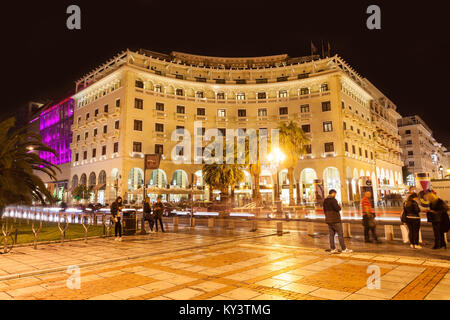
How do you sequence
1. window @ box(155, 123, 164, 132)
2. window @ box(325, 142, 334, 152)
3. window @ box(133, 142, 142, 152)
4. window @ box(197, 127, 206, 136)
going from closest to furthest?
window @ box(133, 142, 142, 152)
window @ box(325, 142, 334, 152)
window @ box(155, 123, 164, 132)
window @ box(197, 127, 206, 136)

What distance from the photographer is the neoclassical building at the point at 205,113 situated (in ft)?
140

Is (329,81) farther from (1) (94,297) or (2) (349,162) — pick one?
(1) (94,297)

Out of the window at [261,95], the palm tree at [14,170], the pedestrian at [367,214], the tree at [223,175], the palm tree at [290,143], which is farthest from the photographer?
the window at [261,95]

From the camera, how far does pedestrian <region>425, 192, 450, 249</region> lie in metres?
9.41

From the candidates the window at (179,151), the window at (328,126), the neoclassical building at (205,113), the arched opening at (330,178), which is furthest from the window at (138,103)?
the arched opening at (330,178)

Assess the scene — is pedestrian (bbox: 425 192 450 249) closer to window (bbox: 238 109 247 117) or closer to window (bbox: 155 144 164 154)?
window (bbox: 155 144 164 154)

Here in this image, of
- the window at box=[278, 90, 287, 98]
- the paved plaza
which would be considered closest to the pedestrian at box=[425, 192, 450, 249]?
the paved plaza

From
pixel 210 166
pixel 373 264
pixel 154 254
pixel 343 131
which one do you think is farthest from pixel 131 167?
pixel 373 264

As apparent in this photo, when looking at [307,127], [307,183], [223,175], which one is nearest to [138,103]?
[223,175]

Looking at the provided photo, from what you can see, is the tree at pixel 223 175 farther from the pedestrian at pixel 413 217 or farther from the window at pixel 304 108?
the pedestrian at pixel 413 217

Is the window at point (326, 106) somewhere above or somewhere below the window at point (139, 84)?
below

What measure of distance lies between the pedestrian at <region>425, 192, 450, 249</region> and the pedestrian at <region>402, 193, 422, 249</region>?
0.41 m

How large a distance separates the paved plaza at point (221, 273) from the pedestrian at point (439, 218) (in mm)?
1053

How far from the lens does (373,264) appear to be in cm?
760
